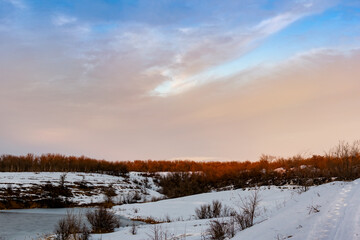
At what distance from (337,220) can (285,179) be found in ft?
84.4

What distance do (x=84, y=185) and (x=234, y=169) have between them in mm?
20096

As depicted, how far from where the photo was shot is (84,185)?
38.6 metres

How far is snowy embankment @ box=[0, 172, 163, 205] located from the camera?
1312 inches

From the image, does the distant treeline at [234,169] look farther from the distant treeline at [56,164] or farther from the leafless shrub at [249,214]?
the leafless shrub at [249,214]

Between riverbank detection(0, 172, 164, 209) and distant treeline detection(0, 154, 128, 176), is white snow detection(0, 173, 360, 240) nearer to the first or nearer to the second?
riverbank detection(0, 172, 164, 209)

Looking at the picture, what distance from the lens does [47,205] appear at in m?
30.8

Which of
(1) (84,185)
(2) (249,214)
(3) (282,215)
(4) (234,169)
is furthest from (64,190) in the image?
(3) (282,215)

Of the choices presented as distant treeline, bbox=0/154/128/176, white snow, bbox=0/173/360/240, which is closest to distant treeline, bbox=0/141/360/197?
distant treeline, bbox=0/154/128/176

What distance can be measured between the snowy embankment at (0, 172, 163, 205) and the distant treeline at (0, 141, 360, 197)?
3.27m

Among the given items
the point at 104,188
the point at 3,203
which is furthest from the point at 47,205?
the point at 104,188

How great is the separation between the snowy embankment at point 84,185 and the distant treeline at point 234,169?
129 inches

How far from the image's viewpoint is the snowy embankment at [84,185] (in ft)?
109

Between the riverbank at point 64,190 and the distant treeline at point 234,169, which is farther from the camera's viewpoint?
the riverbank at point 64,190

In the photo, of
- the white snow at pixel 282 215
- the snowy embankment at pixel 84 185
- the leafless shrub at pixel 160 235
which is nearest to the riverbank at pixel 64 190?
the snowy embankment at pixel 84 185
